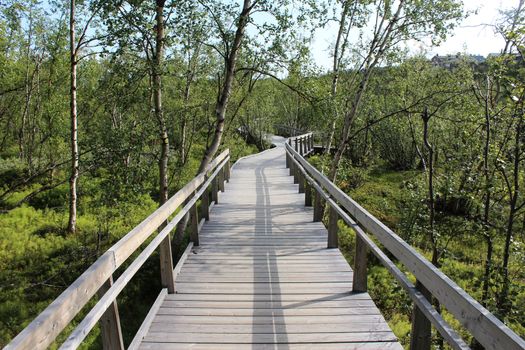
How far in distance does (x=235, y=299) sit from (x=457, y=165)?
7190 millimetres

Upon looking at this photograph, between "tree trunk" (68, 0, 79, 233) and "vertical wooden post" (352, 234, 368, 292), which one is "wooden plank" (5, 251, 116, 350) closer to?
"vertical wooden post" (352, 234, 368, 292)

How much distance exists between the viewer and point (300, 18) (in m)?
11.1

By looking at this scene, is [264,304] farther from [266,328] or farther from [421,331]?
[421,331]

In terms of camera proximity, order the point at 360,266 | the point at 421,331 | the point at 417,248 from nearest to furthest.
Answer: the point at 421,331 → the point at 360,266 → the point at 417,248

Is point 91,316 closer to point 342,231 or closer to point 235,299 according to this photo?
point 235,299

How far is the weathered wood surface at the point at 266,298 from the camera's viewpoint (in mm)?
3334

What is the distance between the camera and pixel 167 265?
4.12m

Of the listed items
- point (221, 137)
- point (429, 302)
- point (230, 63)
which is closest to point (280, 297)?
point (429, 302)

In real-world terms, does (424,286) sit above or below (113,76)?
below

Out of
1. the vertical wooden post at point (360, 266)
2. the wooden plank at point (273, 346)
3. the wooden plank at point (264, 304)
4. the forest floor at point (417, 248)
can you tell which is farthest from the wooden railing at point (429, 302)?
the forest floor at point (417, 248)

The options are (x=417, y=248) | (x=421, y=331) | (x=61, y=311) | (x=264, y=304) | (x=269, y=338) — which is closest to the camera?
(x=61, y=311)

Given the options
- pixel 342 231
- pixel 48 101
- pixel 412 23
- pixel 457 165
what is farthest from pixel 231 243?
pixel 48 101

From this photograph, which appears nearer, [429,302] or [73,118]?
[429,302]

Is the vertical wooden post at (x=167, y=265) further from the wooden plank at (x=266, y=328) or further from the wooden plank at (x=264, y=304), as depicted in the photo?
the wooden plank at (x=266, y=328)
